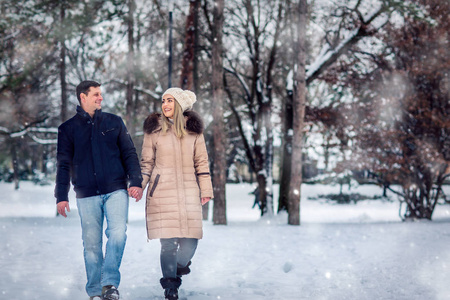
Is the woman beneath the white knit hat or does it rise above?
beneath

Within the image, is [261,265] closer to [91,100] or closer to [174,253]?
[174,253]

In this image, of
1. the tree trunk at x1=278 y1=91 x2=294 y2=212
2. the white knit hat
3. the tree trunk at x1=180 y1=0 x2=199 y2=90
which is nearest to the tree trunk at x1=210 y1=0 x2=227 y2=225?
the tree trunk at x1=180 y1=0 x2=199 y2=90

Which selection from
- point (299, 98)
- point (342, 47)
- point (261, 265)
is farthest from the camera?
point (342, 47)

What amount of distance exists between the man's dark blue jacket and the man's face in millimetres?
65

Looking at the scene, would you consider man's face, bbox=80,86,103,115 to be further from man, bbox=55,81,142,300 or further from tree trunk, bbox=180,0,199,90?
tree trunk, bbox=180,0,199,90

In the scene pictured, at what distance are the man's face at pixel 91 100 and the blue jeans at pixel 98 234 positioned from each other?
2.86 ft

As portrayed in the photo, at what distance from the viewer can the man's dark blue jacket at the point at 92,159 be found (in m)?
4.38

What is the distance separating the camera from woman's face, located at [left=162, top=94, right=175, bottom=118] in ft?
15.7

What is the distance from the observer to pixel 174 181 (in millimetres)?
4629

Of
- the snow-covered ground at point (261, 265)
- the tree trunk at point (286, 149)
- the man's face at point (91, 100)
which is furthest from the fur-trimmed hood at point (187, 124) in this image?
the tree trunk at point (286, 149)

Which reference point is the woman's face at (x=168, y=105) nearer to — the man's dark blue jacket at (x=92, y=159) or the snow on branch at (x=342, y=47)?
the man's dark blue jacket at (x=92, y=159)

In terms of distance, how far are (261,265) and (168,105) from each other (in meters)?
3.44

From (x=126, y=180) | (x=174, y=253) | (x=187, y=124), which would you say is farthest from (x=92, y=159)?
(x=174, y=253)

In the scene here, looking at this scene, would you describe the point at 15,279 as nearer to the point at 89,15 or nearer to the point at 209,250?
the point at 209,250
